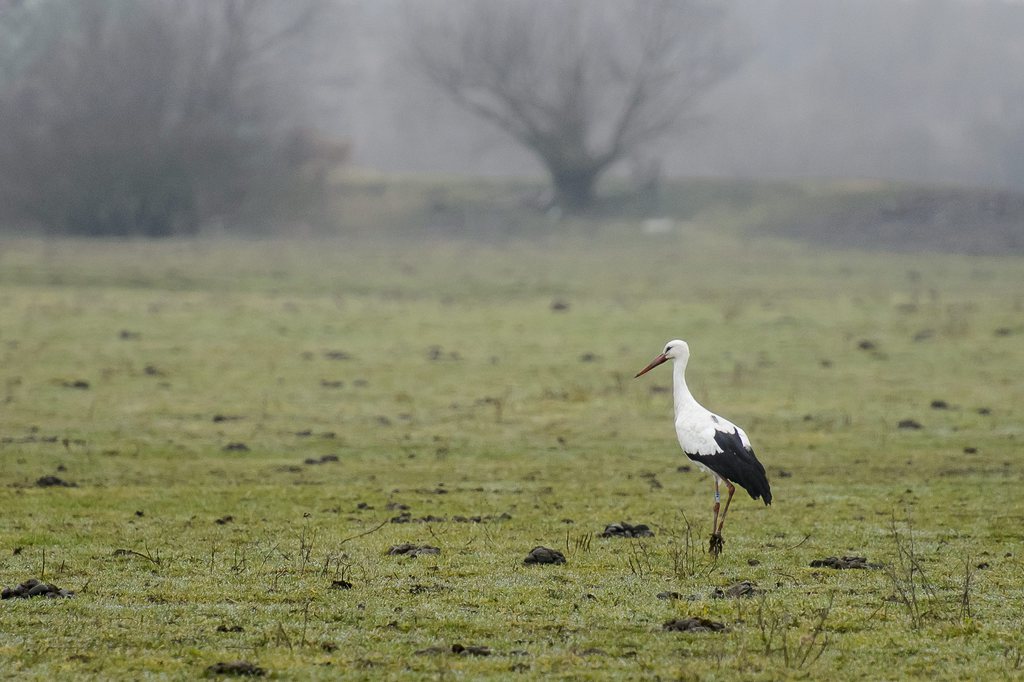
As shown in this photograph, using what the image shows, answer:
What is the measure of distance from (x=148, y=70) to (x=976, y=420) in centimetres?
5888

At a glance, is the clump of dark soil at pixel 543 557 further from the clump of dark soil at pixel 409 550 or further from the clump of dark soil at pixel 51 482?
the clump of dark soil at pixel 51 482

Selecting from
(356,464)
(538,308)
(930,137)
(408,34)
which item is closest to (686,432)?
(356,464)

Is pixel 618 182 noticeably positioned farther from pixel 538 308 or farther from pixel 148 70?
pixel 538 308

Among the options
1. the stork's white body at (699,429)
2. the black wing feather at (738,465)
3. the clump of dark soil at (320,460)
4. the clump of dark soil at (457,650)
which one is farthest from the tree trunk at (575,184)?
the clump of dark soil at (457,650)

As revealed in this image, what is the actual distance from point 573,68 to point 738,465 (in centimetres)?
6943

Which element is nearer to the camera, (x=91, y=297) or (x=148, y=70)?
(x=91, y=297)

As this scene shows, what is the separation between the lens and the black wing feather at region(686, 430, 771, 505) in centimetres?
1295

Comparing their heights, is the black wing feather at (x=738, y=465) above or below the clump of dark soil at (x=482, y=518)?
above

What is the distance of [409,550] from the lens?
13.0 meters

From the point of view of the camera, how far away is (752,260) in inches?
2302

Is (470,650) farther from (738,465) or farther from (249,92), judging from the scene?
(249,92)

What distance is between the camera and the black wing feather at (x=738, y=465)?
42.5 feet

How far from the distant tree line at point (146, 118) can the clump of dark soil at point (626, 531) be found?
6184cm

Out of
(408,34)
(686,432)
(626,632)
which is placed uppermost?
(408,34)
